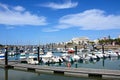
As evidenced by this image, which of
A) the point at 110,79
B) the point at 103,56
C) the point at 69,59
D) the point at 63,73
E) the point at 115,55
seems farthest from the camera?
the point at 115,55

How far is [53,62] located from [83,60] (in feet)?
39.5

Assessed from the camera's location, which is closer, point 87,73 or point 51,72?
point 87,73

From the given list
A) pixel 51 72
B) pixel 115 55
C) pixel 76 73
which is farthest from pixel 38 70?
pixel 115 55

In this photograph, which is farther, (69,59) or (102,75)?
(69,59)

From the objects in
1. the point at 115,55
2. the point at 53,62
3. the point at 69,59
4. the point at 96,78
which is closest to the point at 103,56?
the point at 115,55

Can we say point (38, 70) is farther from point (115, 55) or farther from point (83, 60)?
point (115, 55)

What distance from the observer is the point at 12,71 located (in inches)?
1724

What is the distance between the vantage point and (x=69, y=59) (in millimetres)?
66375

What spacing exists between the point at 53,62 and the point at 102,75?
28370mm

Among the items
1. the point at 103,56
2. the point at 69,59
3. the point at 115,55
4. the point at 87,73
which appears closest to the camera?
the point at 87,73

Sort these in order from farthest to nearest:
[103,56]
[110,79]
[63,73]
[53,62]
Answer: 1. [103,56]
2. [53,62]
3. [63,73]
4. [110,79]

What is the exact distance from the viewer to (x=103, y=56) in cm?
7950

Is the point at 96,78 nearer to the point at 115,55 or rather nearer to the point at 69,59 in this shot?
the point at 69,59

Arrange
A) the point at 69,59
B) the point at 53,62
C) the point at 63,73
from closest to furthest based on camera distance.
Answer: the point at 63,73 < the point at 53,62 < the point at 69,59
